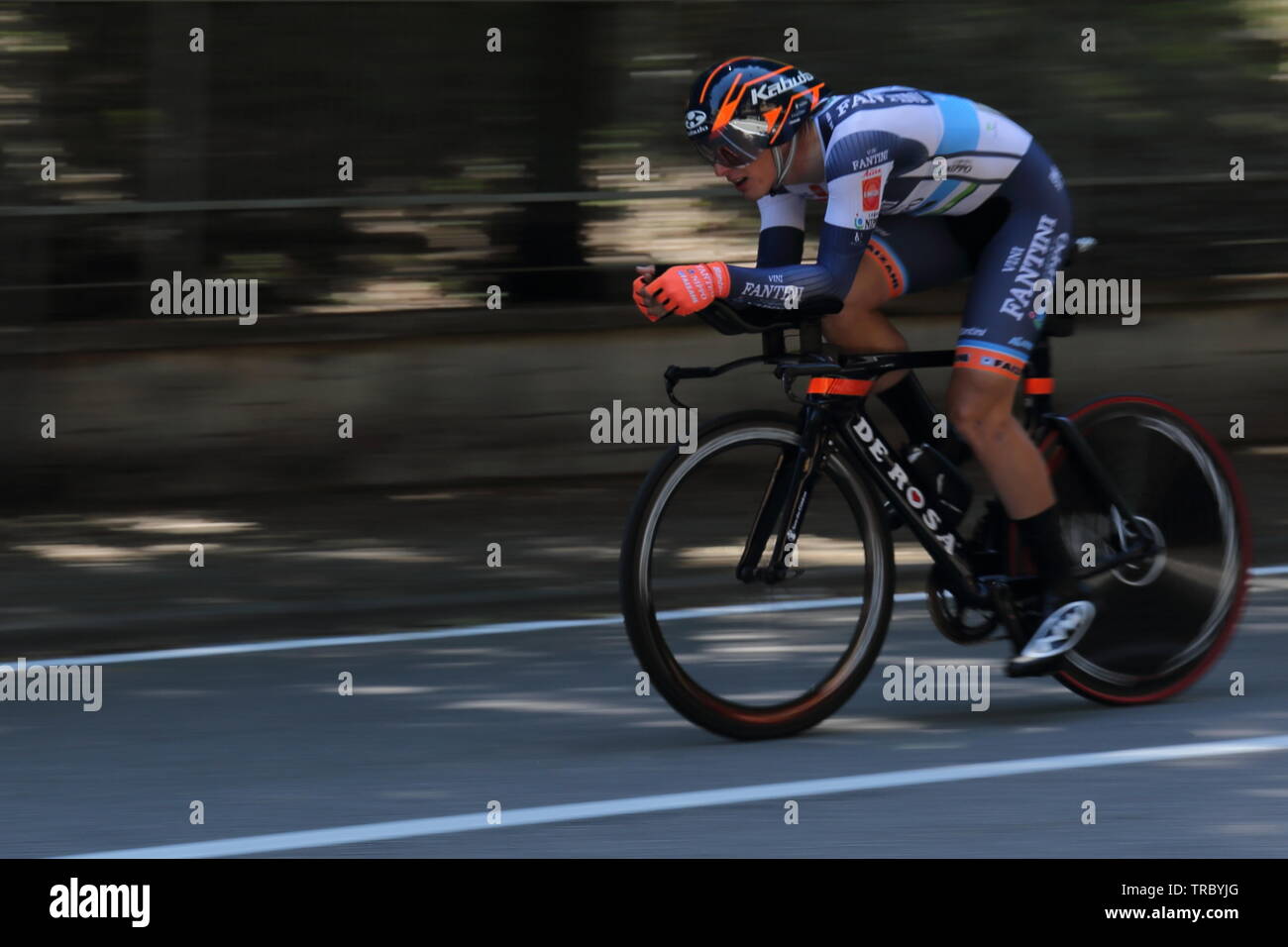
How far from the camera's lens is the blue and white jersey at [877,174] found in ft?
17.9

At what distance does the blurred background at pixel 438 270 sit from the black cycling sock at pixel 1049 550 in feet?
4.31

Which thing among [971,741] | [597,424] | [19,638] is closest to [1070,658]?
[971,741]

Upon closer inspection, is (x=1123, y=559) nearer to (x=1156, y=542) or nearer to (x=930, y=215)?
(x=1156, y=542)

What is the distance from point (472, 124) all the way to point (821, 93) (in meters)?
6.13

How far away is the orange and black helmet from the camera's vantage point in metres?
5.49

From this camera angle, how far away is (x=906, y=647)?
689cm

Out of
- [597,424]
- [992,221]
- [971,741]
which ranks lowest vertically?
[971,741]

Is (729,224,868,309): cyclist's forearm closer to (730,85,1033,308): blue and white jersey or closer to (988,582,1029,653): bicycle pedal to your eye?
(730,85,1033,308): blue and white jersey

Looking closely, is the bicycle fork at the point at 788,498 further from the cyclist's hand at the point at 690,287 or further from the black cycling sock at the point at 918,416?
the cyclist's hand at the point at 690,287

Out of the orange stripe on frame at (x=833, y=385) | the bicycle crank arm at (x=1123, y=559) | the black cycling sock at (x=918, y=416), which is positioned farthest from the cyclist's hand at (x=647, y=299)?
the bicycle crank arm at (x=1123, y=559)

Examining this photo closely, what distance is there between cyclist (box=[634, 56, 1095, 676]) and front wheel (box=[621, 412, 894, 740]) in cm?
39

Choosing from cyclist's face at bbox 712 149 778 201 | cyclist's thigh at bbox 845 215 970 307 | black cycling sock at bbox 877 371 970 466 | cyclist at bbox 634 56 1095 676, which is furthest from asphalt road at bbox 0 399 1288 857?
cyclist's face at bbox 712 149 778 201

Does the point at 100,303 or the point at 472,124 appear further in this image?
the point at 472,124

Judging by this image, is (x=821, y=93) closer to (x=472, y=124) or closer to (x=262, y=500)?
(x=262, y=500)
